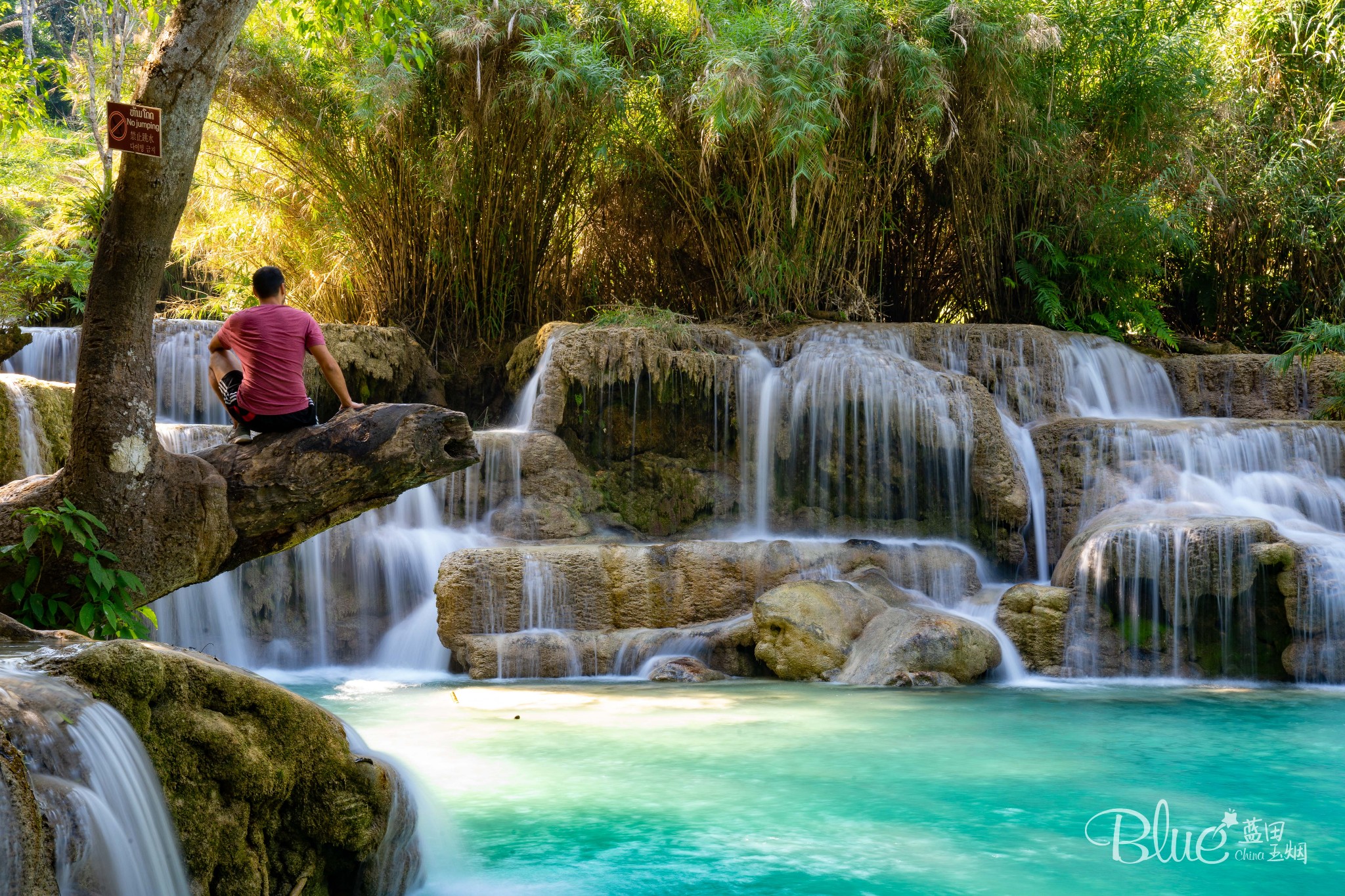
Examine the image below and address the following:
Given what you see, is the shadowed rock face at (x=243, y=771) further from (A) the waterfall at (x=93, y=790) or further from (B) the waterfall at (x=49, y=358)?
(B) the waterfall at (x=49, y=358)

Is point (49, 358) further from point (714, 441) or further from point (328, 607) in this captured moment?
point (714, 441)

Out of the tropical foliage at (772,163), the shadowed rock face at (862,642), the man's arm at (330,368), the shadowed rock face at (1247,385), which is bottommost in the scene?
the shadowed rock face at (862,642)

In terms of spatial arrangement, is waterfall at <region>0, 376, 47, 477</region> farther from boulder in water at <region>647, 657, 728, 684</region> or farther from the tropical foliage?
the tropical foliage

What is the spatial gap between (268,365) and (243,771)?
1941mm

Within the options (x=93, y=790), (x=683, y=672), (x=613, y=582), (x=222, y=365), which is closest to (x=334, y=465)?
(x=222, y=365)

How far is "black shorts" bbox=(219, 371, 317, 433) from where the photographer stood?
411 centimetres

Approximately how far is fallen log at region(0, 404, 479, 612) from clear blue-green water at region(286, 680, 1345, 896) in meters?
1.01

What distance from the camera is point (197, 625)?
7387 millimetres

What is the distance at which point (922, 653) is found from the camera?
6.97 meters

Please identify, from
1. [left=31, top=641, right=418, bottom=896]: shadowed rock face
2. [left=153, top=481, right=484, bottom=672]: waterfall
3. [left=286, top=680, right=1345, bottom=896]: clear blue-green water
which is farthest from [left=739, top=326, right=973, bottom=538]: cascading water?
[left=31, top=641, right=418, bottom=896]: shadowed rock face

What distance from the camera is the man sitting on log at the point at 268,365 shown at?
13.5 feet

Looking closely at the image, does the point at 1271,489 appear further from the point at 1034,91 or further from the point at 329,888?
the point at 329,888

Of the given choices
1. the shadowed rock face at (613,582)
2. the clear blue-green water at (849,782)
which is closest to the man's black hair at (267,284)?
the clear blue-green water at (849,782)

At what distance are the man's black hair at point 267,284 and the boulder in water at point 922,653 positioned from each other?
4.19 metres
